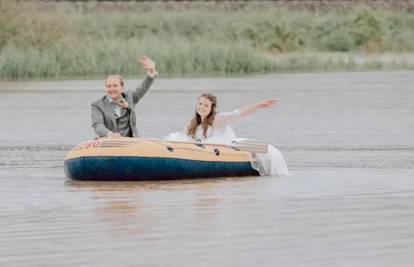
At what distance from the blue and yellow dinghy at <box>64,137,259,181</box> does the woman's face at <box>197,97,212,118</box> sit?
37 cm

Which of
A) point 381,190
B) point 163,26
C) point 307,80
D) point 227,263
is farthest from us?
point 163,26

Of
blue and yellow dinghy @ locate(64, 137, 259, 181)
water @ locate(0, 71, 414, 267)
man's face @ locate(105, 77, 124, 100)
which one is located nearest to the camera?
water @ locate(0, 71, 414, 267)

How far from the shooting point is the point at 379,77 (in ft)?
136

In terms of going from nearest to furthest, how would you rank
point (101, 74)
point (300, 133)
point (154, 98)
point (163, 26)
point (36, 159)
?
point (36, 159)
point (300, 133)
point (154, 98)
point (101, 74)
point (163, 26)

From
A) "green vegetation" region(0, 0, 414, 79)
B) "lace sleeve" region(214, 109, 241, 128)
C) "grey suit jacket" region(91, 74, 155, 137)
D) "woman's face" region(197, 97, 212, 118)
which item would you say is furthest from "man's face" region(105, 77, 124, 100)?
"green vegetation" region(0, 0, 414, 79)

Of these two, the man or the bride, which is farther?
the bride

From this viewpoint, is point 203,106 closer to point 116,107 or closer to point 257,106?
point 257,106

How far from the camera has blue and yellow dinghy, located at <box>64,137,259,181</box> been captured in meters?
17.2

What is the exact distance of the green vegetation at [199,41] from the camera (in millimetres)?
44094

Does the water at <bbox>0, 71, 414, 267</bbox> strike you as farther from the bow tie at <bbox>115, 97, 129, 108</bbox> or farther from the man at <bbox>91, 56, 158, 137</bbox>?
the bow tie at <bbox>115, 97, 129, 108</bbox>

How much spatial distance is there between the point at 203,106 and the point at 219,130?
46 centimetres

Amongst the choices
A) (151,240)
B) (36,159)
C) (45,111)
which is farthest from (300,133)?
(151,240)

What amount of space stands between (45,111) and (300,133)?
24.2 feet

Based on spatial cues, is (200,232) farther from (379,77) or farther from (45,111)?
(379,77)
